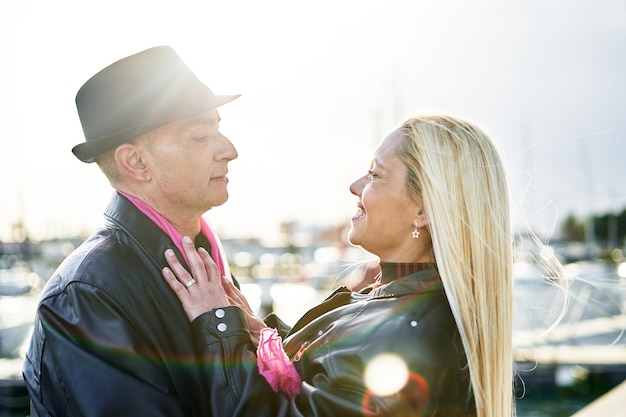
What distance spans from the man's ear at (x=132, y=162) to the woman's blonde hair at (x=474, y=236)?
3.71ft

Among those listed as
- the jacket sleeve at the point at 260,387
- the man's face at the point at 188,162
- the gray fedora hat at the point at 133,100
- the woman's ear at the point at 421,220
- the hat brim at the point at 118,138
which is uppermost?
the gray fedora hat at the point at 133,100

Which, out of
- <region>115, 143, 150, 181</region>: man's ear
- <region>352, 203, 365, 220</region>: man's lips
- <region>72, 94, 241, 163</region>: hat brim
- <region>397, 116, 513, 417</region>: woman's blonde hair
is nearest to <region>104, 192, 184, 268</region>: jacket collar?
<region>115, 143, 150, 181</region>: man's ear

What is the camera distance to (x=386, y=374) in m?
2.85

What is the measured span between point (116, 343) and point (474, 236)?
1469 millimetres

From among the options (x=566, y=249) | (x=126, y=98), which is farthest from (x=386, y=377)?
(x=566, y=249)

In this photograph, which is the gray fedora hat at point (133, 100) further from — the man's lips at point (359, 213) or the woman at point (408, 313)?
the man's lips at point (359, 213)

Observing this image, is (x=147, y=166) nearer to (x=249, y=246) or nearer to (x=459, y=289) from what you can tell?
(x=459, y=289)

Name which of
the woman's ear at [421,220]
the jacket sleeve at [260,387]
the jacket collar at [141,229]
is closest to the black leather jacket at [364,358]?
the jacket sleeve at [260,387]

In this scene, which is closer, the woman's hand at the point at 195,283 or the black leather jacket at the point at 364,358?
the black leather jacket at the point at 364,358

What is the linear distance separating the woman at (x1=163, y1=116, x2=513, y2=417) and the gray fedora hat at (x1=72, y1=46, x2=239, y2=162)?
Result: 21.6 inches

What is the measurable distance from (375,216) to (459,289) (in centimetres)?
49

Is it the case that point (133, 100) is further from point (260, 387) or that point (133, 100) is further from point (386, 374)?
point (386, 374)

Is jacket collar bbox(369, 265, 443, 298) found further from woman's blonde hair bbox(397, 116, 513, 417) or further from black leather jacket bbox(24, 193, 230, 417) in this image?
black leather jacket bbox(24, 193, 230, 417)

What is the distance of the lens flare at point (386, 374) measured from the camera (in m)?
2.81
